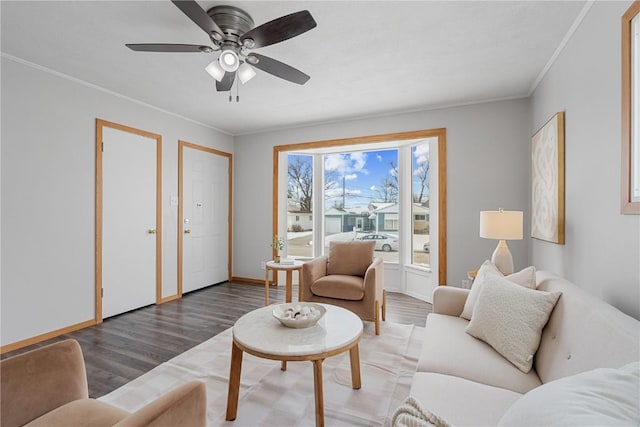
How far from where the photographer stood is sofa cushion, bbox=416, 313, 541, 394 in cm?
132

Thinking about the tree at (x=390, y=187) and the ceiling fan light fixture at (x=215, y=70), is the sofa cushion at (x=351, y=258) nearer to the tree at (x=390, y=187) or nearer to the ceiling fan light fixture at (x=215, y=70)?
the tree at (x=390, y=187)

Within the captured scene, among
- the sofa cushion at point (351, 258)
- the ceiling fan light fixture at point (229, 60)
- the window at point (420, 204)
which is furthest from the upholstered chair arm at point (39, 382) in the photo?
the window at point (420, 204)

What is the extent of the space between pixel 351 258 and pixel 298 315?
5.10ft

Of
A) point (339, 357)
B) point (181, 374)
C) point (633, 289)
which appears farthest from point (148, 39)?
point (633, 289)

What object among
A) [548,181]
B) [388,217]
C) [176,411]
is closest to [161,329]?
[176,411]

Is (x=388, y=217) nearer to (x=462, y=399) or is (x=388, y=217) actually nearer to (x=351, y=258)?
(x=351, y=258)

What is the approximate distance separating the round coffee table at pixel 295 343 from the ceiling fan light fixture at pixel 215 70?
175 centimetres

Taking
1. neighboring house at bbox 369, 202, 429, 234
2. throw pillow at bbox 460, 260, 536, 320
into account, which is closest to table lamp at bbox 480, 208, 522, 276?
throw pillow at bbox 460, 260, 536, 320

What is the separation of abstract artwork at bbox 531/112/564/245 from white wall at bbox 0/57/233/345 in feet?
14.1

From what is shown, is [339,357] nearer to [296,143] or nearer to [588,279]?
[588,279]

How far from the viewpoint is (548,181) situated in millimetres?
2545

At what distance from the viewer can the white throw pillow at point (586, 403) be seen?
57 centimetres

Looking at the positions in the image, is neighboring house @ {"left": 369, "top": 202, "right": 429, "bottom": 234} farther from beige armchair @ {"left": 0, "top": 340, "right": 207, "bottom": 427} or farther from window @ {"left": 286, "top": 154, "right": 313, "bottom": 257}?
beige armchair @ {"left": 0, "top": 340, "right": 207, "bottom": 427}

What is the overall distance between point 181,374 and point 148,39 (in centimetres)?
252
